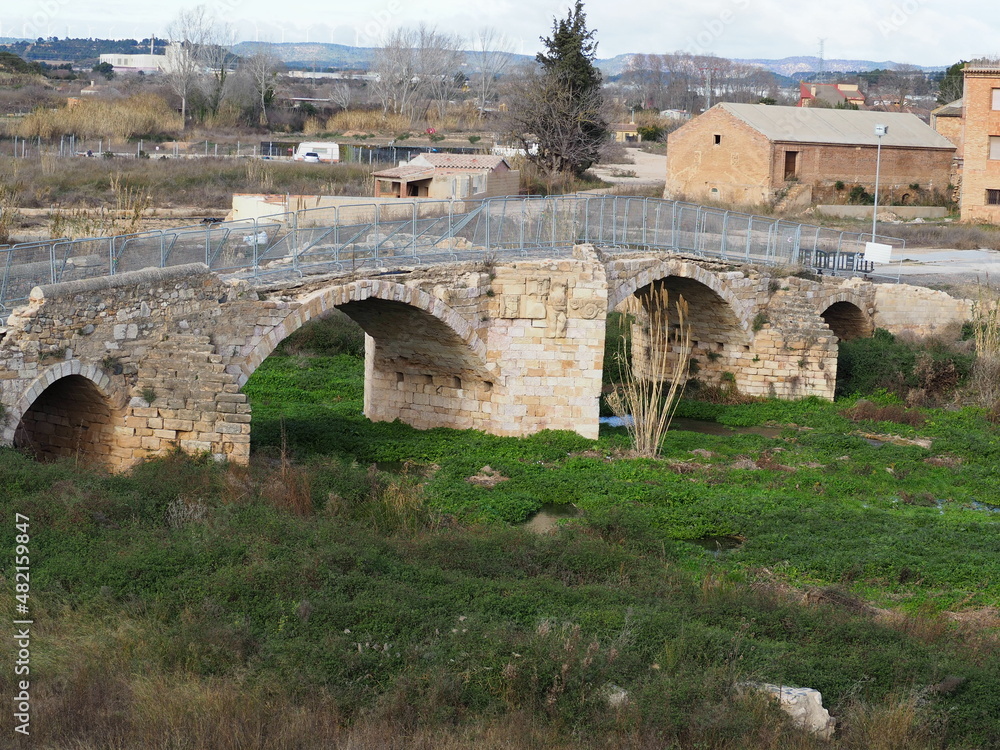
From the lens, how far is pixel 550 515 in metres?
16.9

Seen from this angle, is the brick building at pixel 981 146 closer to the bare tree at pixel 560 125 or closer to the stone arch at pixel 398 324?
the bare tree at pixel 560 125

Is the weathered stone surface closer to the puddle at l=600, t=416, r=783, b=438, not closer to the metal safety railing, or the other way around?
the metal safety railing

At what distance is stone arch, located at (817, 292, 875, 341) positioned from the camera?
25.8 m

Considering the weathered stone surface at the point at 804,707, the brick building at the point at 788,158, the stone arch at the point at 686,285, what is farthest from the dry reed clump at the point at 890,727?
the brick building at the point at 788,158

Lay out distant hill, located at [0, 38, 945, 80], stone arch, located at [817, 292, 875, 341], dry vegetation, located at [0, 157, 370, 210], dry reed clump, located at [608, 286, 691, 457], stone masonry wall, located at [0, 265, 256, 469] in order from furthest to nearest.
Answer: distant hill, located at [0, 38, 945, 80], dry vegetation, located at [0, 157, 370, 210], stone arch, located at [817, 292, 875, 341], dry reed clump, located at [608, 286, 691, 457], stone masonry wall, located at [0, 265, 256, 469]

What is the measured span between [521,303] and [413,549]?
7.81 metres

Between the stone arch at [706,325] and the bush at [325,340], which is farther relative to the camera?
the bush at [325,340]

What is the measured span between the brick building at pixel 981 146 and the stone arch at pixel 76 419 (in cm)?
3350

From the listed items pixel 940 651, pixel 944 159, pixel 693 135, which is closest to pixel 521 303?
pixel 940 651

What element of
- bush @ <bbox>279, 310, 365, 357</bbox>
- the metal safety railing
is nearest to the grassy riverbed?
the metal safety railing

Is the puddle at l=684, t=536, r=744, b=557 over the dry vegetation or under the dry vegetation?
under

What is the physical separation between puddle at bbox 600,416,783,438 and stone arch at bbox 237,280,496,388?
3.52 metres

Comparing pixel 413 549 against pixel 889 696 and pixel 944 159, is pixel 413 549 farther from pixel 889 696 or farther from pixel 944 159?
pixel 944 159

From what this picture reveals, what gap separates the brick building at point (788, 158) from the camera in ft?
136
